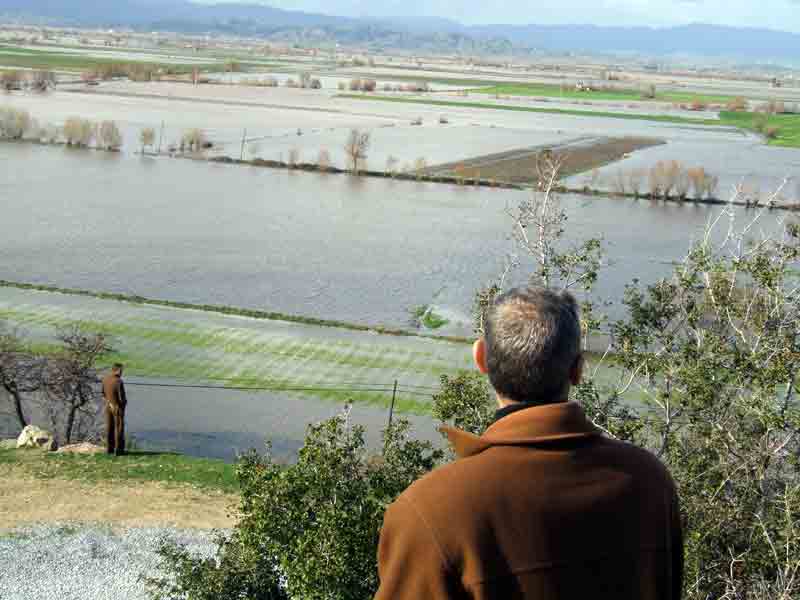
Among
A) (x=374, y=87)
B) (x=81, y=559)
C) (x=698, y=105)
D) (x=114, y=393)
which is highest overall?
(x=698, y=105)

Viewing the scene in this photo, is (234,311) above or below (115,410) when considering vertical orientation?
below

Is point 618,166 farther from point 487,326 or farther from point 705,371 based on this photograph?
point 487,326

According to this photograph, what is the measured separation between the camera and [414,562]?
7.89 ft

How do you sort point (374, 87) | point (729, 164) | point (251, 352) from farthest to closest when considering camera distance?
point (374, 87), point (729, 164), point (251, 352)

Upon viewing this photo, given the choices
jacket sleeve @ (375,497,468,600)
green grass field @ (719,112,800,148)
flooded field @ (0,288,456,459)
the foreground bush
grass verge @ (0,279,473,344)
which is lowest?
grass verge @ (0,279,473,344)

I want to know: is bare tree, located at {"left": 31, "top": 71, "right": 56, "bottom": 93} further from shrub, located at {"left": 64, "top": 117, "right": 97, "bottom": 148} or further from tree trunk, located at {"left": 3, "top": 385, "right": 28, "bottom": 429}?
tree trunk, located at {"left": 3, "top": 385, "right": 28, "bottom": 429}

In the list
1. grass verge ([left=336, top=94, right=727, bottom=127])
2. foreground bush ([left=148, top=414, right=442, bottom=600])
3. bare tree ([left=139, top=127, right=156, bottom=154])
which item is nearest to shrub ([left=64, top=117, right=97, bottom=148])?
bare tree ([left=139, top=127, right=156, bottom=154])

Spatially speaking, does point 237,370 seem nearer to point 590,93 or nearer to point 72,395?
point 72,395

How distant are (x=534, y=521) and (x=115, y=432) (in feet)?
42.3

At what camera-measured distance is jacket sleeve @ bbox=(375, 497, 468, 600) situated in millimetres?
2385

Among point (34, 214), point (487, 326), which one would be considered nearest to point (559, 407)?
point (487, 326)

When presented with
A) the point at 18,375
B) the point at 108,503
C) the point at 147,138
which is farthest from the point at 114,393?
the point at 147,138

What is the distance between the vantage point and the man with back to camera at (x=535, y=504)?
7.89ft

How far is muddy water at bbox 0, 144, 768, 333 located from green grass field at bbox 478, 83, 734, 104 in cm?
6815
